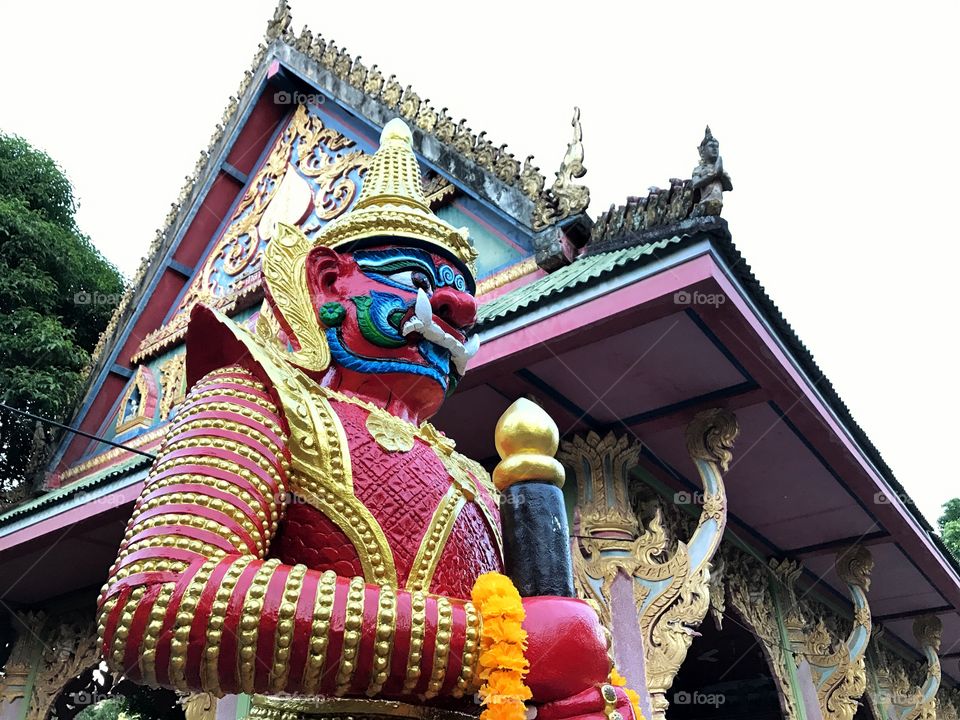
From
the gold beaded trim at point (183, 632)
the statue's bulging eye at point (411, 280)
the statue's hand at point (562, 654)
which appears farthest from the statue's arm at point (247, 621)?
the statue's bulging eye at point (411, 280)

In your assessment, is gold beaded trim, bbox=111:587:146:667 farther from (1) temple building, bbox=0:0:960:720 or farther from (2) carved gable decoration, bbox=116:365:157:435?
(2) carved gable decoration, bbox=116:365:157:435

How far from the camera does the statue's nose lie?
7.71 feet

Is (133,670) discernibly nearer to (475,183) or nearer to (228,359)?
(228,359)

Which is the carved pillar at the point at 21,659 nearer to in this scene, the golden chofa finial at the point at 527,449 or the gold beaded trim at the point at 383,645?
the gold beaded trim at the point at 383,645

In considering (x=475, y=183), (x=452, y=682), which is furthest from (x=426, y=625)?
(x=475, y=183)

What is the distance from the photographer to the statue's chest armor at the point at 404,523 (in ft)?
6.40

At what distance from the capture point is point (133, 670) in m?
1.56

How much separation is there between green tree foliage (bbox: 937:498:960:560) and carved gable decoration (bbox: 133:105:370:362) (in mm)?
20717

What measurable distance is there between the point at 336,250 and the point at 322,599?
1.29 meters

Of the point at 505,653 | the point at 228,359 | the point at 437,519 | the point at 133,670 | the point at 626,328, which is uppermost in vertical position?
the point at 626,328

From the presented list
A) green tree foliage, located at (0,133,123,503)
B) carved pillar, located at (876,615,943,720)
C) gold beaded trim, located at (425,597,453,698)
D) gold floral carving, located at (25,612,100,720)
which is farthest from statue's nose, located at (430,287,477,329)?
carved pillar, located at (876,615,943,720)

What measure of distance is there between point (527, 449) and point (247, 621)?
723mm

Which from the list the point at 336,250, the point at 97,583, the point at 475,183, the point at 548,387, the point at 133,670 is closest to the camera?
the point at 133,670

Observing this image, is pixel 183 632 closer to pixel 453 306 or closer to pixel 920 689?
pixel 453 306
